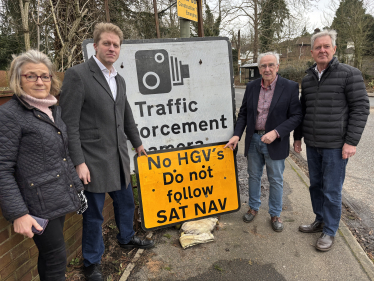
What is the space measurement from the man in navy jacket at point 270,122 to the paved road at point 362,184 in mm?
1328

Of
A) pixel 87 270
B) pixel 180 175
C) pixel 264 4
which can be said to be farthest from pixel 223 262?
pixel 264 4

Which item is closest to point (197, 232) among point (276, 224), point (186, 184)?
point (186, 184)

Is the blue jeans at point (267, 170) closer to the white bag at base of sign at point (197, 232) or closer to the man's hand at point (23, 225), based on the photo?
the white bag at base of sign at point (197, 232)

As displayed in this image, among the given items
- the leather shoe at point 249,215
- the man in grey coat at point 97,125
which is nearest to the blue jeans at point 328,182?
the leather shoe at point 249,215

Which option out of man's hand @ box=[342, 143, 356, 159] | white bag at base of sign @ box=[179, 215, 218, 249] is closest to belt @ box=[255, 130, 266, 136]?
man's hand @ box=[342, 143, 356, 159]

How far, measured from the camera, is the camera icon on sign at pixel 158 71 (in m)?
2.43

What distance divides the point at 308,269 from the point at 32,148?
237cm

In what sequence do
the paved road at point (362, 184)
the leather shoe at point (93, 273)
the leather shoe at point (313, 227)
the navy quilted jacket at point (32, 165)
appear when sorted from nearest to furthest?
the navy quilted jacket at point (32, 165) < the leather shoe at point (93, 273) < the leather shoe at point (313, 227) < the paved road at point (362, 184)

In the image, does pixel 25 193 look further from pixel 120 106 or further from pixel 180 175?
pixel 180 175

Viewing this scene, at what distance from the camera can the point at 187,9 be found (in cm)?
332

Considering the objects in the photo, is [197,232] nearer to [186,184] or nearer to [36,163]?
[186,184]

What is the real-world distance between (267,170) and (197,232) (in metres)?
1.04

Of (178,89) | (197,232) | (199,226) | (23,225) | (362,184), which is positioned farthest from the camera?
(362,184)

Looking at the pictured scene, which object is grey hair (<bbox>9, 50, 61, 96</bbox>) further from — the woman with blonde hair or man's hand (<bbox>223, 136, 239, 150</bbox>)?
man's hand (<bbox>223, 136, 239, 150</bbox>)
